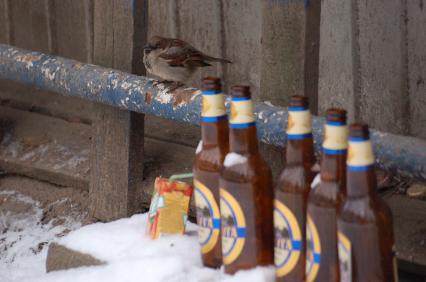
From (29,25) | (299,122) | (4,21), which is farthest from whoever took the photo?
(4,21)

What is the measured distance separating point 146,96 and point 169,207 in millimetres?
996

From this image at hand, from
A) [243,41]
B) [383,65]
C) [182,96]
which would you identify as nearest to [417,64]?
[383,65]

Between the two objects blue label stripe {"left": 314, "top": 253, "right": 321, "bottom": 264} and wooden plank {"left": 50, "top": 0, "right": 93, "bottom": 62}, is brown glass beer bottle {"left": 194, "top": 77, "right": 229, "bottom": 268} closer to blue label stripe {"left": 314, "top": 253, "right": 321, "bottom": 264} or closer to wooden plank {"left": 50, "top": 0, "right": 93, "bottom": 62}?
blue label stripe {"left": 314, "top": 253, "right": 321, "bottom": 264}

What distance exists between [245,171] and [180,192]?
56 cm

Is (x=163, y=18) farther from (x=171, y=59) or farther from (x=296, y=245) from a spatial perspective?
(x=296, y=245)

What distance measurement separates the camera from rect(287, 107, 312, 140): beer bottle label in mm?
2980

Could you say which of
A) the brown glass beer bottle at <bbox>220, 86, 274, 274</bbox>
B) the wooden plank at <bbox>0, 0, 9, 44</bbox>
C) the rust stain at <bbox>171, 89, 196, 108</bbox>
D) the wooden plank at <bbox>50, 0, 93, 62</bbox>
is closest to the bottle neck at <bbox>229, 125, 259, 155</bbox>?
the brown glass beer bottle at <bbox>220, 86, 274, 274</bbox>

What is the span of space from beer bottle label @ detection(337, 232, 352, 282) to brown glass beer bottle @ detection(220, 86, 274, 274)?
15.0 inches

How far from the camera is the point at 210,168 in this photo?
330 centimetres

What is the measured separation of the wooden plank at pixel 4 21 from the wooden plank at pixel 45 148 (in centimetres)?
57

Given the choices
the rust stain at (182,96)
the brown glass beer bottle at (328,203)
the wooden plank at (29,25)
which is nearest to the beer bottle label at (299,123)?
the brown glass beer bottle at (328,203)

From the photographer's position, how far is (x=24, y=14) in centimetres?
672

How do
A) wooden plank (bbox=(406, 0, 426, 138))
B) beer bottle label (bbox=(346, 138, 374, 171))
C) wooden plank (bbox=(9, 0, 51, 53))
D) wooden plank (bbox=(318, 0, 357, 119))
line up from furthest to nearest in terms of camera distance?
wooden plank (bbox=(9, 0, 51, 53))
wooden plank (bbox=(318, 0, 357, 119))
wooden plank (bbox=(406, 0, 426, 138))
beer bottle label (bbox=(346, 138, 374, 171))

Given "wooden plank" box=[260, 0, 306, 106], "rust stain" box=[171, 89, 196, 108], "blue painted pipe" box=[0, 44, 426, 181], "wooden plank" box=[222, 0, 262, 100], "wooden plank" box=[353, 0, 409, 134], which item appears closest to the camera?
"blue painted pipe" box=[0, 44, 426, 181]
